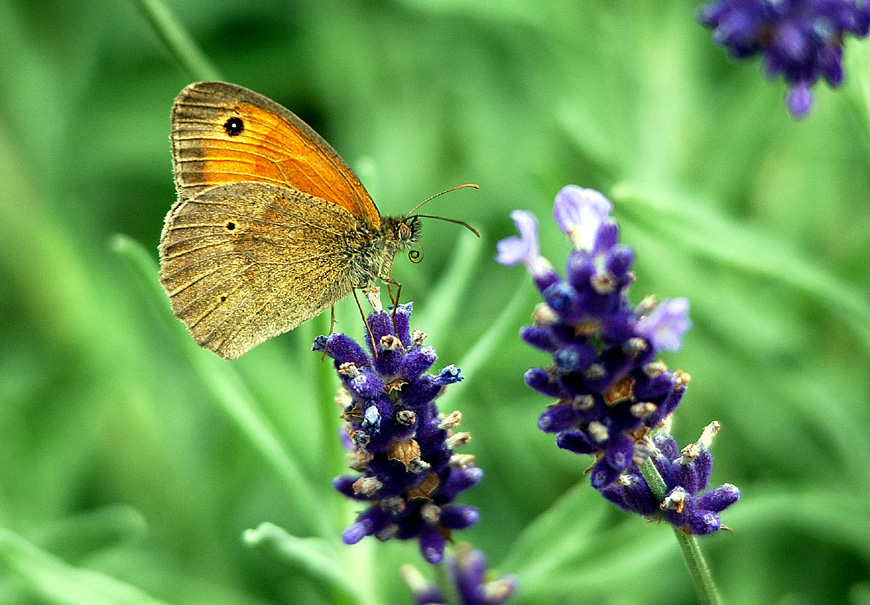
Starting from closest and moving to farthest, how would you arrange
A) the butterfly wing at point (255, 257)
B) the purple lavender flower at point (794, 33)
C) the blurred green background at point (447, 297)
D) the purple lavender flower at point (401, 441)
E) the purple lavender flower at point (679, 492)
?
Result: the purple lavender flower at point (679, 492), the purple lavender flower at point (401, 441), the purple lavender flower at point (794, 33), the butterfly wing at point (255, 257), the blurred green background at point (447, 297)

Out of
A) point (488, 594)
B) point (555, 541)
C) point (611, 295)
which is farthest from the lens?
point (555, 541)

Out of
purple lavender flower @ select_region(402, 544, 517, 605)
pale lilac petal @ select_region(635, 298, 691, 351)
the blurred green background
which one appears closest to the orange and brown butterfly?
the blurred green background

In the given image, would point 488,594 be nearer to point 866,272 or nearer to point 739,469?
point 739,469

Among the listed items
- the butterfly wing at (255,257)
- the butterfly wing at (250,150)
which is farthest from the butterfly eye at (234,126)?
the butterfly wing at (255,257)

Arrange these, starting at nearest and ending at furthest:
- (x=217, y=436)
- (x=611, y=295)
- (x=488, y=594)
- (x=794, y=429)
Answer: (x=611, y=295) → (x=488, y=594) → (x=794, y=429) → (x=217, y=436)

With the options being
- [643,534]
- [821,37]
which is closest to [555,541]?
[643,534]

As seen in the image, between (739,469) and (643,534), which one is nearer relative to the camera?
(643,534)

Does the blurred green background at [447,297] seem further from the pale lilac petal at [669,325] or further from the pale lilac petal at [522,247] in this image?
the pale lilac petal at [669,325]

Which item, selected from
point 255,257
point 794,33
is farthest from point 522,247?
point 255,257
